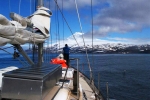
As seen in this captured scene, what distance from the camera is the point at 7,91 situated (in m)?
3.38

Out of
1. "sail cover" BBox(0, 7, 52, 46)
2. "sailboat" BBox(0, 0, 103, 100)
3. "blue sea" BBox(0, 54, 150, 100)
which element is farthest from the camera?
"blue sea" BBox(0, 54, 150, 100)

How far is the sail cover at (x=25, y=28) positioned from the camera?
165 inches

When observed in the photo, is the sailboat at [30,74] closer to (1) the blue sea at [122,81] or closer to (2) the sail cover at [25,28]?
(2) the sail cover at [25,28]

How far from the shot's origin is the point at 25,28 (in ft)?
18.1

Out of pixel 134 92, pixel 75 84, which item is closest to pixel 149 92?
pixel 134 92

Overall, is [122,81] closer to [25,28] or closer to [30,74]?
[25,28]

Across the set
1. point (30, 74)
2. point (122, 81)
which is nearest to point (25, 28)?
point (30, 74)

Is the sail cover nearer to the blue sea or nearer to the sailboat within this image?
the sailboat

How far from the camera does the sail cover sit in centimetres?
419

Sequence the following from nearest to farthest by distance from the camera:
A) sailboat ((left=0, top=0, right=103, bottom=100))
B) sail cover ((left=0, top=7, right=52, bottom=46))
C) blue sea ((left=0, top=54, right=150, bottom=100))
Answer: sailboat ((left=0, top=0, right=103, bottom=100)) → sail cover ((left=0, top=7, right=52, bottom=46)) → blue sea ((left=0, top=54, right=150, bottom=100))

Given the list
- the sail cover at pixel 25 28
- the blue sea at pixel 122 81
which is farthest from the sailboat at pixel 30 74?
the blue sea at pixel 122 81

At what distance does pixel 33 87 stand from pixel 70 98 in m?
2.17

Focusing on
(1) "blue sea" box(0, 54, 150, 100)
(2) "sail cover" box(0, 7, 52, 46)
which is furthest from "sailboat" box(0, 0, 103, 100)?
(1) "blue sea" box(0, 54, 150, 100)

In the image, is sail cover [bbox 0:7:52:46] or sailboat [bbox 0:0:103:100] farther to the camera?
sail cover [bbox 0:7:52:46]
